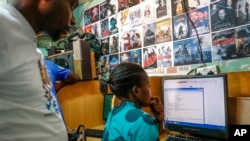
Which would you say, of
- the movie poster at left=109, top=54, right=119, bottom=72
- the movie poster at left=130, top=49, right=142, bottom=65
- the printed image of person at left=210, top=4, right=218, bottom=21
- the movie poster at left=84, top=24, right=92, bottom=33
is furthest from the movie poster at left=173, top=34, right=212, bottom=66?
the movie poster at left=84, top=24, right=92, bottom=33

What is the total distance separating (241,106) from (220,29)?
48 cm

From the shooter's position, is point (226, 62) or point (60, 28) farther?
point (226, 62)

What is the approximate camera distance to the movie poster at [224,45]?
1.34 meters

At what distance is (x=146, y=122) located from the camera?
961 mm

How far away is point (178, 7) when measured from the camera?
1610 millimetres

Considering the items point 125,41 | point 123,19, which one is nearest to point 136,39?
point 125,41

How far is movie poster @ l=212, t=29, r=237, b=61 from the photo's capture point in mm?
1344

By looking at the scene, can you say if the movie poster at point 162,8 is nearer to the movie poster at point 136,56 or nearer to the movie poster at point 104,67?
the movie poster at point 136,56

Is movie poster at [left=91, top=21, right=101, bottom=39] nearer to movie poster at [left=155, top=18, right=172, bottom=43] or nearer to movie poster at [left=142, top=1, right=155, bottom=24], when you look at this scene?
movie poster at [left=142, top=1, right=155, bottom=24]

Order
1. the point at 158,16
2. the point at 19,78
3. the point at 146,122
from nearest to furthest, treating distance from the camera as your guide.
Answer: the point at 19,78, the point at 146,122, the point at 158,16

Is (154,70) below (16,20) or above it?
below

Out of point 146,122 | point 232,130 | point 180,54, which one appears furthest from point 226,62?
point 146,122

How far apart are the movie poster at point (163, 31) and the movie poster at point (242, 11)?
0.45 metres

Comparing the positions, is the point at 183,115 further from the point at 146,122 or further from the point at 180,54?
the point at 180,54
